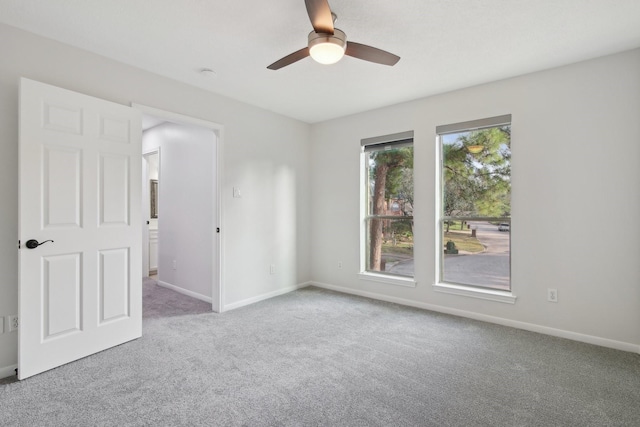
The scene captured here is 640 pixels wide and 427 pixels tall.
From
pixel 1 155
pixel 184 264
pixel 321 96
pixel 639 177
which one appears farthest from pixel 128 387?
pixel 639 177

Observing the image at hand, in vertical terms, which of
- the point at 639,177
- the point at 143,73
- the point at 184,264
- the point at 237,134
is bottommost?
the point at 184,264

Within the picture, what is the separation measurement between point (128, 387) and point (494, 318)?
3.28 metres

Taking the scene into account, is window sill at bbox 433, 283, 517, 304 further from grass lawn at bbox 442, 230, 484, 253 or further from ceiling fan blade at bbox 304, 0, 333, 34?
ceiling fan blade at bbox 304, 0, 333, 34

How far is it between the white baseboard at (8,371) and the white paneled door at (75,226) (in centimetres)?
18

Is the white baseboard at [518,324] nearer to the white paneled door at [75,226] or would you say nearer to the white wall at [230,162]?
the white wall at [230,162]

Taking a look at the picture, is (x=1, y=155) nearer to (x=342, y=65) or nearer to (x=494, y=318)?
(x=342, y=65)

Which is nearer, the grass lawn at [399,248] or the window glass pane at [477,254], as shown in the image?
the window glass pane at [477,254]

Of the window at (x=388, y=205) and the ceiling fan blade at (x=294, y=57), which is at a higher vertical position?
the ceiling fan blade at (x=294, y=57)

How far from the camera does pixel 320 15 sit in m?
1.80

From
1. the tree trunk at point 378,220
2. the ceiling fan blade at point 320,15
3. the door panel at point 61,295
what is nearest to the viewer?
the ceiling fan blade at point 320,15

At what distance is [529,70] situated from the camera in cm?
296

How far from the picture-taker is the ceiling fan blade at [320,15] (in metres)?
1.71

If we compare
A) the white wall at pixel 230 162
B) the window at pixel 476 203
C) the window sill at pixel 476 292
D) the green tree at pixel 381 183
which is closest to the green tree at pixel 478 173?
the window at pixel 476 203

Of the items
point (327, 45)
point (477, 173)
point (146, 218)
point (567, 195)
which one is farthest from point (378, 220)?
point (146, 218)
